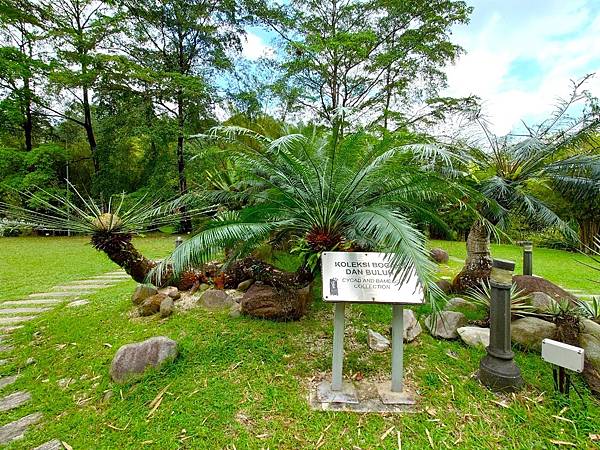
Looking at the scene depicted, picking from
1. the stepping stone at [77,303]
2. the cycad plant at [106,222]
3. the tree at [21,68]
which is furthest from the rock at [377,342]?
the tree at [21,68]

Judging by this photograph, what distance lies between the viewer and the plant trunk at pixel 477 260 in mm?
3518

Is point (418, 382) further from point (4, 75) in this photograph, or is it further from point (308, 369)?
point (4, 75)

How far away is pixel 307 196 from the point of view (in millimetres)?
2545

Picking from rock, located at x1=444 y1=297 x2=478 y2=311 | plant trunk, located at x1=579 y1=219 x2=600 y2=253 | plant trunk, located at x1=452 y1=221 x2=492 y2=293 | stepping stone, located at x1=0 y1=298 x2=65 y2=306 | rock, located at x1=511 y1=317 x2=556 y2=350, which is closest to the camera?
Result: rock, located at x1=511 y1=317 x2=556 y2=350

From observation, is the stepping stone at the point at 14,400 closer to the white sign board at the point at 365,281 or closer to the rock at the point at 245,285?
the rock at the point at 245,285

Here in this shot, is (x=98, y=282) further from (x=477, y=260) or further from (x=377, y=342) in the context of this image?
(x=477, y=260)

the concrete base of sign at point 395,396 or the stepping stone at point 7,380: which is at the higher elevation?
the concrete base of sign at point 395,396

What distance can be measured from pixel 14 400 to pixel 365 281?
8.02 feet

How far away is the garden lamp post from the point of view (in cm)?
198

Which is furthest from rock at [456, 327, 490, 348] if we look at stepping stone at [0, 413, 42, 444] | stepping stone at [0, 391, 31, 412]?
stepping stone at [0, 391, 31, 412]

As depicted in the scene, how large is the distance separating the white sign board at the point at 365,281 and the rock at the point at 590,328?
1283 mm

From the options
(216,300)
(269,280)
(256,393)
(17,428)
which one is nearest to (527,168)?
(269,280)

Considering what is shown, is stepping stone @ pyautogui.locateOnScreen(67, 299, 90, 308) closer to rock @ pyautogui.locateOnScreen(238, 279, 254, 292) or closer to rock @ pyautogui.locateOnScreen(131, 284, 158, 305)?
rock @ pyautogui.locateOnScreen(131, 284, 158, 305)

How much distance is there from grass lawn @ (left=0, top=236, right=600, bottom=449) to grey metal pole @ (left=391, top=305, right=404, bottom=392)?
0.57 ft
